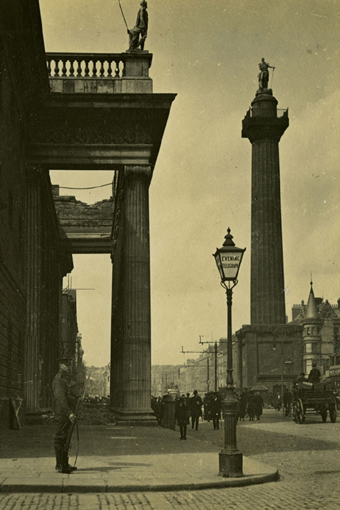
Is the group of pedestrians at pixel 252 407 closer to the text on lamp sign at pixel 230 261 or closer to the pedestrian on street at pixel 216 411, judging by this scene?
the pedestrian on street at pixel 216 411

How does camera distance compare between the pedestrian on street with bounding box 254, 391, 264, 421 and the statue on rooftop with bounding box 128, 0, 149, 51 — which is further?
the pedestrian on street with bounding box 254, 391, 264, 421

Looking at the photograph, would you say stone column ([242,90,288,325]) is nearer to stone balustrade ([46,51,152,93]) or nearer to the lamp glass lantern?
stone balustrade ([46,51,152,93])

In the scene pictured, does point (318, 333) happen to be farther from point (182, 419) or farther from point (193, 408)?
point (182, 419)

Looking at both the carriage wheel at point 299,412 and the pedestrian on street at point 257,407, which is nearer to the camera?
the carriage wheel at point 299,412

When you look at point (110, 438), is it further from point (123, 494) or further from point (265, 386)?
point (265, 386)

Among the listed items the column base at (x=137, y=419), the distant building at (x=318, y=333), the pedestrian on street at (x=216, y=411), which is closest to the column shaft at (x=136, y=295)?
the column base at (x=137, y=419)

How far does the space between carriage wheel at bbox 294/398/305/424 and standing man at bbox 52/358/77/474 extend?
24163 mm

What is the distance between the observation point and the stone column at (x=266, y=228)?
245ft

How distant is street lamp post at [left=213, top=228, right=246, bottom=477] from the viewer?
13461 mm

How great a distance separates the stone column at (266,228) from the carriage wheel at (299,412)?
122ft

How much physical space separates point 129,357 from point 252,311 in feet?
167

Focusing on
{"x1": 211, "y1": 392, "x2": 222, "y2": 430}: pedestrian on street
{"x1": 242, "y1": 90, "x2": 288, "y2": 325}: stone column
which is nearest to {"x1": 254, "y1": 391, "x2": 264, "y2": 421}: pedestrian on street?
{"x1": 211, "y1": 392, "x2": 222, "y2": 430}: pedestrian on street

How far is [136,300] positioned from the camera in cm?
2725

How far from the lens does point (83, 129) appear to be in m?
28.1
